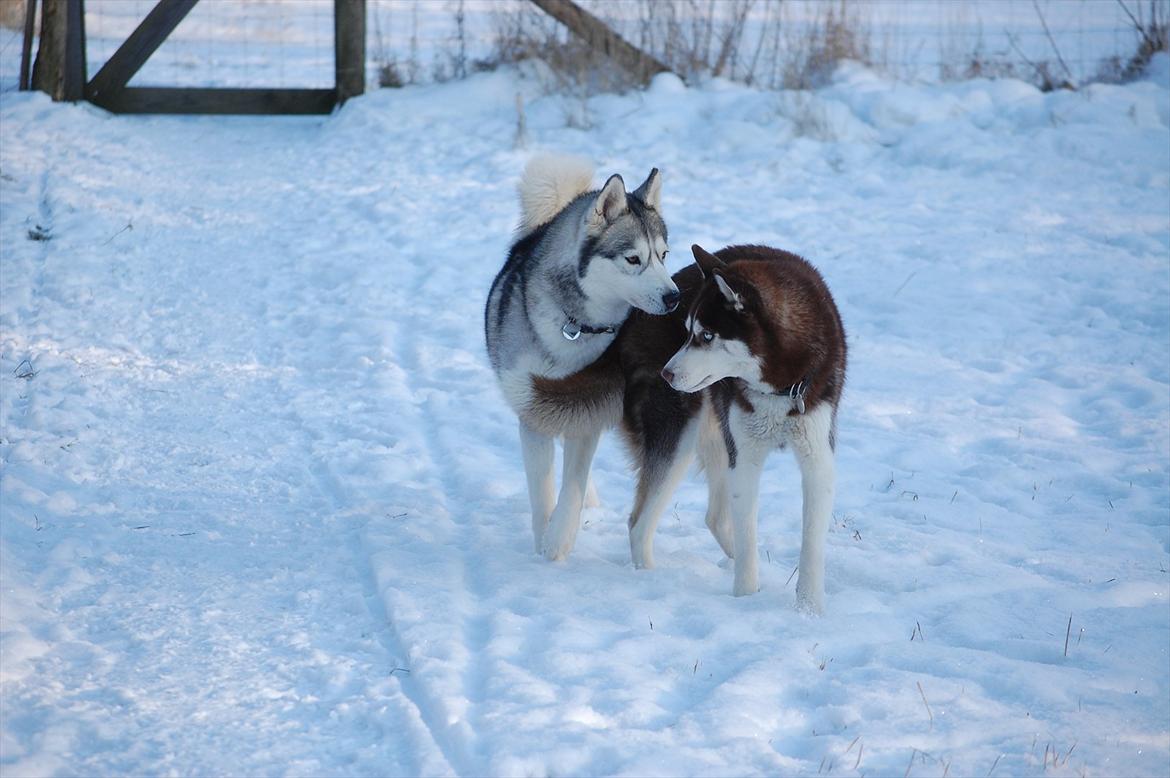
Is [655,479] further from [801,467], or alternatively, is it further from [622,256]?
[622,256]

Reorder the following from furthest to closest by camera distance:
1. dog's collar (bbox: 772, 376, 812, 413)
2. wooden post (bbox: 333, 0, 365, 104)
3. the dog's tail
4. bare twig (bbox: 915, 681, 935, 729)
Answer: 1. wooden post (bbox: 333, 0, 365, 104)
2. the dog's tail
3. dog's collar (bbox: 772, 376, 812, 413)
4. bare twig (bbox: 915, 681, 935, 729)

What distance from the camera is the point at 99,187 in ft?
26.6

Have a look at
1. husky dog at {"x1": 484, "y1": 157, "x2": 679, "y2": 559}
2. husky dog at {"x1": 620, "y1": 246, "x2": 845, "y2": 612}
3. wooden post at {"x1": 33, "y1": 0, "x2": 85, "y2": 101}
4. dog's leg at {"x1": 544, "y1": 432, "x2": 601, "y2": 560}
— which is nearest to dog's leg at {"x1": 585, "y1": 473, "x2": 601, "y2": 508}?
husky dog at {"x1": 484, "y1": 157, "x2": 679, "y2": 559}

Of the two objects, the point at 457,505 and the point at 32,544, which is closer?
the point at 32,544

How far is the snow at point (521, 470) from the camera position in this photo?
284cm

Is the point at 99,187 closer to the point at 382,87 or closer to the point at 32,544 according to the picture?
the point at 382,87

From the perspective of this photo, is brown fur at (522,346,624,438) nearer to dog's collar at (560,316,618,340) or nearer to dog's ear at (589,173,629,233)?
dog's collar at (560,316,618,340)

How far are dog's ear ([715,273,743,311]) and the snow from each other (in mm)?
997

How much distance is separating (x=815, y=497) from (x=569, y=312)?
107cm

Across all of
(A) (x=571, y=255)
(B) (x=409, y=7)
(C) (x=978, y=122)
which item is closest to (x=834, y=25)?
(C) (x=978, y=122)

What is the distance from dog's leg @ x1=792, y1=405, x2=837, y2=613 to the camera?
11.1 ft

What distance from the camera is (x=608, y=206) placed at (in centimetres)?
374

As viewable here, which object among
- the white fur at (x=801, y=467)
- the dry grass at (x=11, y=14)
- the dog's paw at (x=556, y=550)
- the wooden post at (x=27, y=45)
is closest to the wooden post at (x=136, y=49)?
the wooden post at (x=27, y=45)

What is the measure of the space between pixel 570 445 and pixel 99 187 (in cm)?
576
